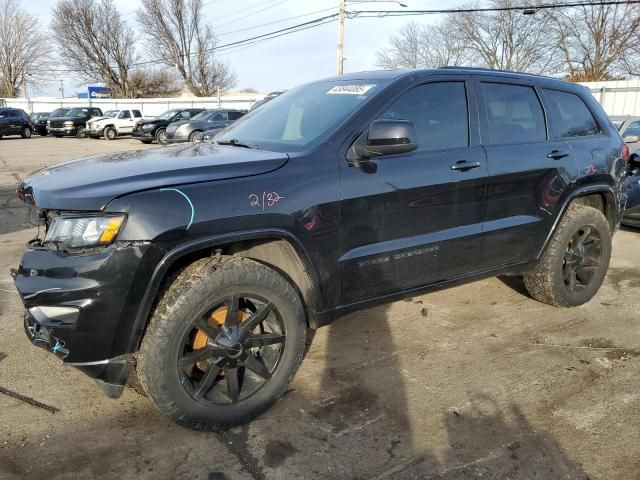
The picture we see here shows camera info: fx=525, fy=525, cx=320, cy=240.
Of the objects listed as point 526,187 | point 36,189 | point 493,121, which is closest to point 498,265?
point 526,187

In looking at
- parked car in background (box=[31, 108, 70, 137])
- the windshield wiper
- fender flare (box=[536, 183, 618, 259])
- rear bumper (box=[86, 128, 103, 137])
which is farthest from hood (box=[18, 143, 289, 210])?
parked car in background (box=[31, 108, 70, 137])

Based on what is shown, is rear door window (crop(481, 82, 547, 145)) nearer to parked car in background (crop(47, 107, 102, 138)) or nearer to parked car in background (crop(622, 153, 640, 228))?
parked car in background (crop(622, 153, 640, 228))

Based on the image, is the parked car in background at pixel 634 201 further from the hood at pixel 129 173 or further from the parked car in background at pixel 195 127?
the parked car in background at pixel 195 127

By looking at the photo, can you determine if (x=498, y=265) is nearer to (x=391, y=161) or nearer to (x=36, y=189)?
(x=391, y=161)

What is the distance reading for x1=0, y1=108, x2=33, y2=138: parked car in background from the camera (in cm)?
2647

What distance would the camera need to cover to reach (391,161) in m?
3.03

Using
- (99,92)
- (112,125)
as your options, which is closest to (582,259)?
(112,125)

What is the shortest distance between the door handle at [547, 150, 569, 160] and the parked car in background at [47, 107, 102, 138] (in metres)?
29.4

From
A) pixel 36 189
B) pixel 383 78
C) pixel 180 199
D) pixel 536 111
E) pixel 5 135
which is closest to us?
pixel 180 199

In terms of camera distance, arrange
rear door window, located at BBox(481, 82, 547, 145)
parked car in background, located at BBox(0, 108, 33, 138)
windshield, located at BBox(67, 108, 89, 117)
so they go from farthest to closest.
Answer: windshield, located at BBox(67, 108, 89, 117), parked car in background, located at BBox(0, 108, 33, 138), rear door window, located at BBox(481, 82, 547, 145)

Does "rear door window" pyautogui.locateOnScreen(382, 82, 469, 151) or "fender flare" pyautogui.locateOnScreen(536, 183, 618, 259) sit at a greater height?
"rear door window" pyautogui.locateOnScreen(382, 82, 469, 151)

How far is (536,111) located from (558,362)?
6.04 ft

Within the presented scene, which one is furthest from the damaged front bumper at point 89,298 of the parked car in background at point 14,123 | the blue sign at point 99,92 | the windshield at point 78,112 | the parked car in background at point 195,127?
the blue sign at point 99,92

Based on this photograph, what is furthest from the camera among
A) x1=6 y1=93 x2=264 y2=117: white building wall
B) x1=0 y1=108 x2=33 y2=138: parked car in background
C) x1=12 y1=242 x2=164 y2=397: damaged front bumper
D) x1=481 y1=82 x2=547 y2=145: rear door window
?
x1=6 y1=93 x2=264 y2=117: white building wall
